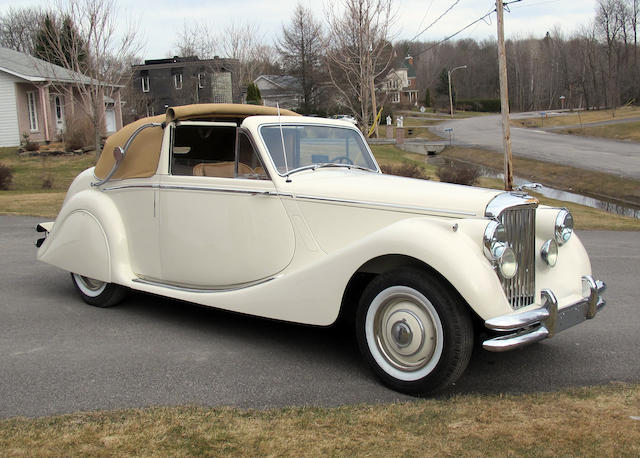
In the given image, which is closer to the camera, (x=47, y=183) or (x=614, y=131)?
(x=47, y=183)

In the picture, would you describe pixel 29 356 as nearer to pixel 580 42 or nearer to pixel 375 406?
pixel 375 406

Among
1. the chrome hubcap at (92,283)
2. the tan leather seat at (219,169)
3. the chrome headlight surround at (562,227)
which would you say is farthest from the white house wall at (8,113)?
the chrome headlight surround at (562,227)

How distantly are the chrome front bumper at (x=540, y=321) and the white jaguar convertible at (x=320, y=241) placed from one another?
11 mm

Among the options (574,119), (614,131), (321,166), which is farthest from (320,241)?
(574,119)

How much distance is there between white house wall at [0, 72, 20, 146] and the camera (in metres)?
28.0

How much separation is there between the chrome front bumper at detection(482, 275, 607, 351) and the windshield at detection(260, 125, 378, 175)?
84.0 inches

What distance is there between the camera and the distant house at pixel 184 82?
42.0m

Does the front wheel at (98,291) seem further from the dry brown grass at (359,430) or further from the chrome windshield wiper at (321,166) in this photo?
the dry brown grass at (359,430)

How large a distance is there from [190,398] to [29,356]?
161 centimetres

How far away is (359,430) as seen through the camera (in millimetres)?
3391

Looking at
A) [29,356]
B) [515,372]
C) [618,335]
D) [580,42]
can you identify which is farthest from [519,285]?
[580,42]

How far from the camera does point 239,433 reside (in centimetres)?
336

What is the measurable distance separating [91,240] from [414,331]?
3419 millimetres

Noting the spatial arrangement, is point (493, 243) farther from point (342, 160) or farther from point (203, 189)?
point (203, 189)
